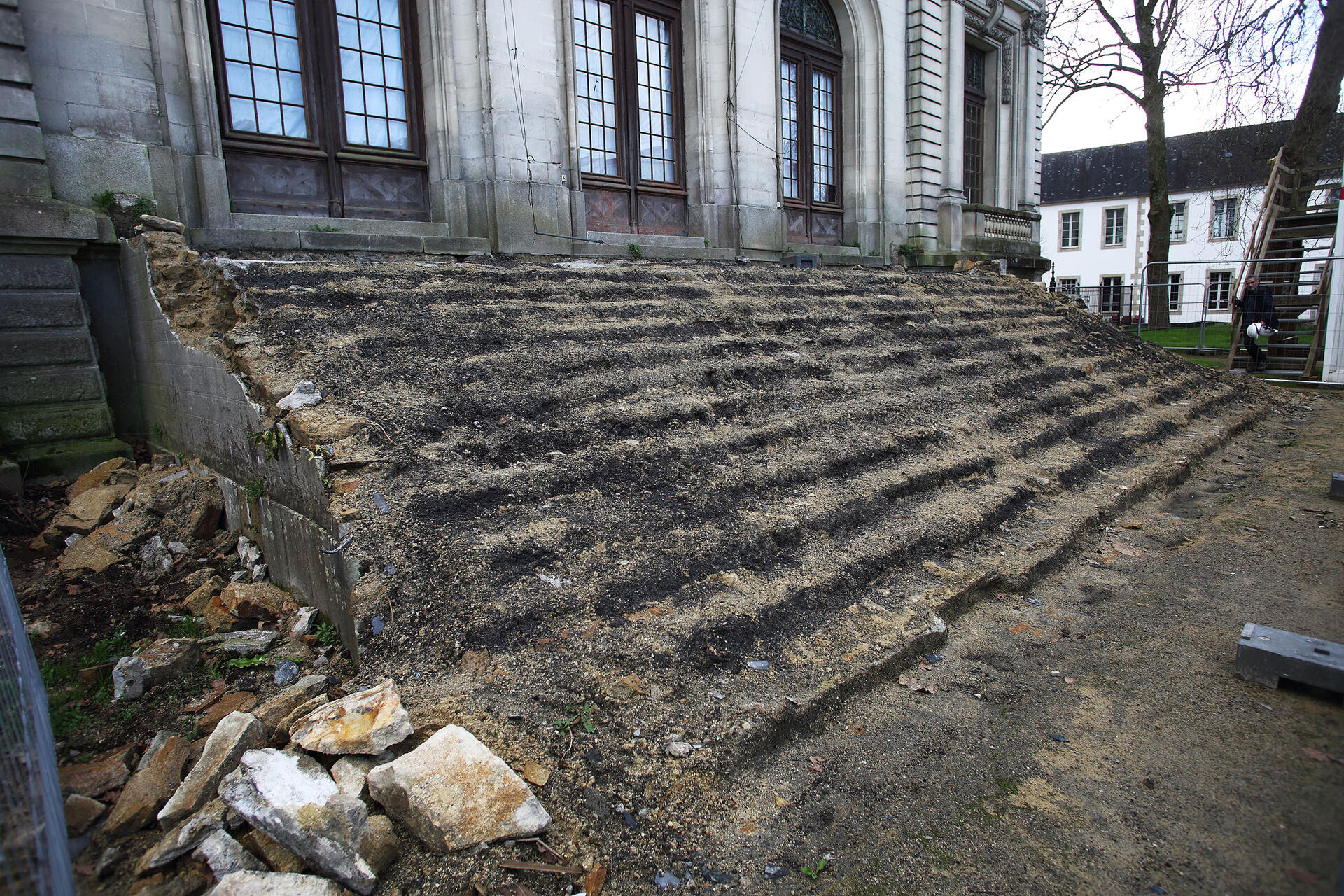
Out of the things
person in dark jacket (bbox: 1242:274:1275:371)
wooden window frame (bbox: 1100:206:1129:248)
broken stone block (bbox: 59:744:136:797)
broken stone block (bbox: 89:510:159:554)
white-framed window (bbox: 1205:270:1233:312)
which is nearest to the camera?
broken stone block (bbox: 59:744:136:797)

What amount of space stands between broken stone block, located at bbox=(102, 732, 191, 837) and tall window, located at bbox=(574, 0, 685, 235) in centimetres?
889

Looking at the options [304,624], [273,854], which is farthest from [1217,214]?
[273,854]

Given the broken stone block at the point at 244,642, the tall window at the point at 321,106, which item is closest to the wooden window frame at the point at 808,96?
the tall window at the point at 321,106

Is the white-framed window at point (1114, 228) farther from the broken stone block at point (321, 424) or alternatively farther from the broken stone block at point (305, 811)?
the broken stone block at point (305, 811)

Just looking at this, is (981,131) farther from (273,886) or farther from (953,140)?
(273,886)

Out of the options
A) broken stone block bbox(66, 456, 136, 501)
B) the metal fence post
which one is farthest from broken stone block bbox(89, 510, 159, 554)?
the metal fence post

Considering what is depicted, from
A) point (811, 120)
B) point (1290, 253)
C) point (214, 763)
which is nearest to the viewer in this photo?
point (214, 763)

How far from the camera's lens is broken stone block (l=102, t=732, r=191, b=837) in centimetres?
231

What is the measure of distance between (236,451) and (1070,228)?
44118 mm

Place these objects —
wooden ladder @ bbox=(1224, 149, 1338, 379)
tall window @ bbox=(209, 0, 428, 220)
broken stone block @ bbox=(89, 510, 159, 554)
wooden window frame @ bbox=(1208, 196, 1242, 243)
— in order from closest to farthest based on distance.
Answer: broken stone block @ bbox=(89, 510, 159, 554)
tall window @ bbox=(209, 0, 428, 220)
wooden ladder @ bbox=(1224, 149, 1338, 379)
wooden window frame @ bbox=(1208, 196, 1242, 243)

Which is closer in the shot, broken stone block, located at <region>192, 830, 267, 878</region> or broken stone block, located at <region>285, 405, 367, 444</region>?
broken stone block, located at <region>192, 830, 267, 878</region>

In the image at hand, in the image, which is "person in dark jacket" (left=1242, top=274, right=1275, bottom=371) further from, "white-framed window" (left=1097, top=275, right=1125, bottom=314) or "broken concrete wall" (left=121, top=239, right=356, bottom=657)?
"white-framed window" (left=1097, top=275, right=1125, bottom=314)

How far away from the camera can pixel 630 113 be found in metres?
10.6

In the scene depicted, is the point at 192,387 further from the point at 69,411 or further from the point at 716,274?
the point at 716,274
